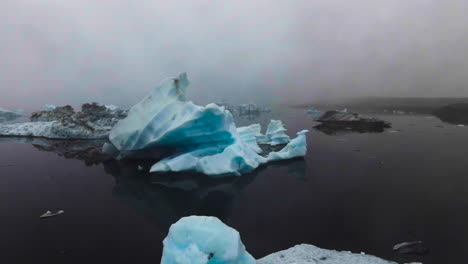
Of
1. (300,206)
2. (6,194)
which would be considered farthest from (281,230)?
(6,194)

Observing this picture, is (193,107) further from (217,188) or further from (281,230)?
(281,230)

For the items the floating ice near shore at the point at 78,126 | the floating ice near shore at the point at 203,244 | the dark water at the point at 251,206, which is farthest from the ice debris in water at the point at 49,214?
the floating ice near shore at the point at 78,126

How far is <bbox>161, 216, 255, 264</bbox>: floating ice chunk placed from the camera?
12.8ft

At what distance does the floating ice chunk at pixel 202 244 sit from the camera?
12.8ft

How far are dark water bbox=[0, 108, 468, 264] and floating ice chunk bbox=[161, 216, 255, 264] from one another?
1547 mm

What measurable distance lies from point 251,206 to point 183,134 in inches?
179

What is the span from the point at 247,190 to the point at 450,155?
11.4 metres

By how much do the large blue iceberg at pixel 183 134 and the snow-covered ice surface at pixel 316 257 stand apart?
558 centimetres

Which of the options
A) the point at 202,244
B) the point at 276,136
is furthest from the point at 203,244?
the point at 276,136

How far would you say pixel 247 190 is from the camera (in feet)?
30.9

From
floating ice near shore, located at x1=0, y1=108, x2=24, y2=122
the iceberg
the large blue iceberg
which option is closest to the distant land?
the iceberg

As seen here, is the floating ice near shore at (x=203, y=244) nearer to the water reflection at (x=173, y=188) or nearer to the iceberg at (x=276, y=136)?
the water reflection at (x=173, y=188)

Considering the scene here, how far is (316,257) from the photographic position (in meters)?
5.12

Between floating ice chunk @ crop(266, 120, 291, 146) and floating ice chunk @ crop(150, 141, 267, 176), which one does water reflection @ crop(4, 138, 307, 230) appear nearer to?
floating ice chunk @ crop(150, 141, 267, 176)
